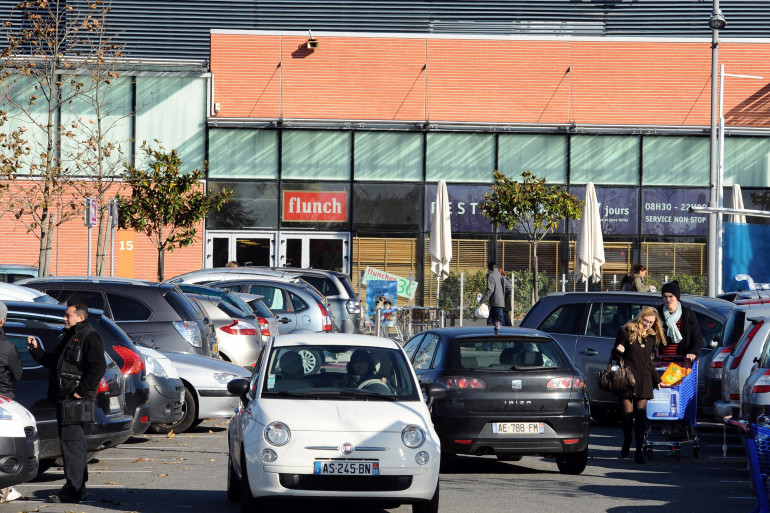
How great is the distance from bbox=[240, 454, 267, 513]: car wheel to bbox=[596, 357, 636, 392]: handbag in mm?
5107

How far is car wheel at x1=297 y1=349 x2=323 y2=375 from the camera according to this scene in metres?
9.13

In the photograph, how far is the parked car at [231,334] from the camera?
56.6 ft

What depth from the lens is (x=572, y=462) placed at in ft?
37.9

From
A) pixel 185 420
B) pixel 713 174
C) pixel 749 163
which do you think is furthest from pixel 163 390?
pixel 749 163

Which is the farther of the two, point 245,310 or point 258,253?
point 258,253

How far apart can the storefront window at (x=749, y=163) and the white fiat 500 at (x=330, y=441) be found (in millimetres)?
27395

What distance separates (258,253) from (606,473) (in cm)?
2264

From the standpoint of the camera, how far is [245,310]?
18.1 meters

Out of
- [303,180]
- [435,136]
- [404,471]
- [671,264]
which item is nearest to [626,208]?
[671,264]

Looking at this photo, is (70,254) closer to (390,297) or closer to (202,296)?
(390,297)

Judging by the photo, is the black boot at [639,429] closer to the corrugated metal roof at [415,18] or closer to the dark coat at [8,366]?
the dark coat at [8,366]

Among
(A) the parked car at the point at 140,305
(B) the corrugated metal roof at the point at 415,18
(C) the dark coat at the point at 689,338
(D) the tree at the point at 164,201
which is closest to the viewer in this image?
(C) the dark coat at the point at 689,338

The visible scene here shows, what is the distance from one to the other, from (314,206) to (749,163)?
12.3 m

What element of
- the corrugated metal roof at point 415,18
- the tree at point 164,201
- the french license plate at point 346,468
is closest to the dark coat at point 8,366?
the french license plate at point 346,468
